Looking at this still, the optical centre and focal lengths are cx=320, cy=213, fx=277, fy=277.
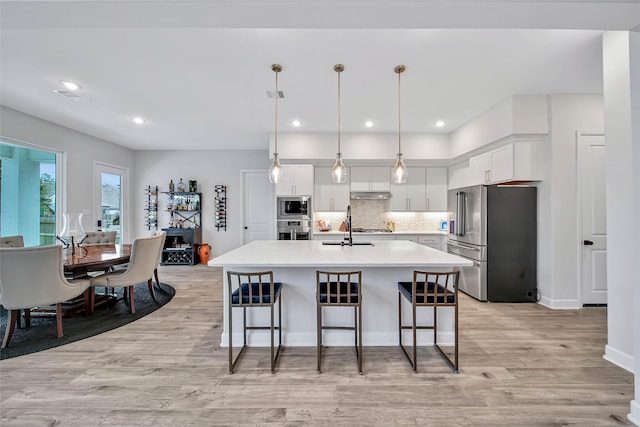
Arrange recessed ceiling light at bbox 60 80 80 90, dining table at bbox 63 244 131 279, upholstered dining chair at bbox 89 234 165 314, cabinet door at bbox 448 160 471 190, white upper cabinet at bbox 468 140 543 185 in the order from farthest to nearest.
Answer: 1. cabinet door at bbox 448 160 471 190
2. white upper cabinet at bbox 468 140 543 185
3. upholstered dining chair at bbox 89 234 165 314
4. recessed ceiling light at bbox 60 80 80 90
5. dining table at bbox 63 244 131 279

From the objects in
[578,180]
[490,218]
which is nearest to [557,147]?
[578,180]

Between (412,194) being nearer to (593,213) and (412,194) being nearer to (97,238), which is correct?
(593,213)

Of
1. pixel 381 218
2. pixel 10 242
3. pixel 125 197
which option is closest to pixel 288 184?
pixel 381 218

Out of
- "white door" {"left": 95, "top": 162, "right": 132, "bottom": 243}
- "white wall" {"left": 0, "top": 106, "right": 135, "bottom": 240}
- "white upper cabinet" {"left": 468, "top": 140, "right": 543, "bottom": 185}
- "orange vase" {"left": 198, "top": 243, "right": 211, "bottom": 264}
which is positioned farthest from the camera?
"orange vase" {"left": 198, "top": 243, "right": 211, "bottom": 264}

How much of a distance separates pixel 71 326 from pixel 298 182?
142 inches

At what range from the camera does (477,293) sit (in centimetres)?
388

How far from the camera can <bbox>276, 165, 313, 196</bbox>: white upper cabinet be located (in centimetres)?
512

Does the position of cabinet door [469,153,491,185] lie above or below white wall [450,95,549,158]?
below

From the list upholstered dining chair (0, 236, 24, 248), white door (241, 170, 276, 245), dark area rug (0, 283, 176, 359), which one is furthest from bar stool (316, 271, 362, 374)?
white door (241, 170, 276, 245)

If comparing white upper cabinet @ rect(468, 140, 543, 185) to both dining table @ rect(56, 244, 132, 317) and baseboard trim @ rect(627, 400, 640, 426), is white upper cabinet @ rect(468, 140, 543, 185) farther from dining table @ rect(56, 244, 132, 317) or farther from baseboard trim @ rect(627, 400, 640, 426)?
dining table @ rect(56, 244, 132, 317)

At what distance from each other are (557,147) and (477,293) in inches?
83.8

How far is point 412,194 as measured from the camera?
5.33 m

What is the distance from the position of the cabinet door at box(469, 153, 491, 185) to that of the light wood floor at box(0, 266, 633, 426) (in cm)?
220

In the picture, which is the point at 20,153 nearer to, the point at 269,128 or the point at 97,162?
the point at 97,162
